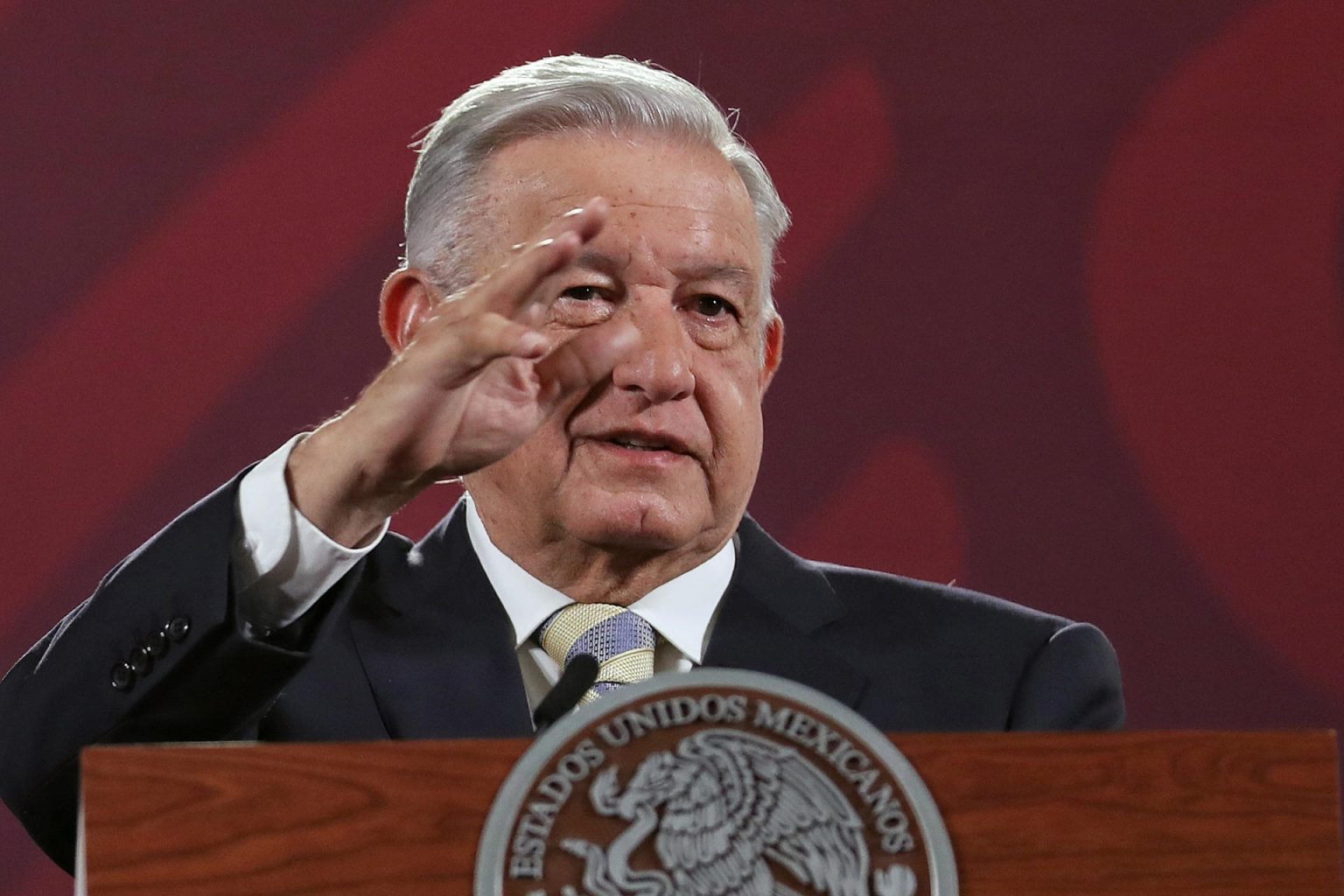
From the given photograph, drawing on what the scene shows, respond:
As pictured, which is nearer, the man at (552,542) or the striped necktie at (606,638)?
the man at (552,542)

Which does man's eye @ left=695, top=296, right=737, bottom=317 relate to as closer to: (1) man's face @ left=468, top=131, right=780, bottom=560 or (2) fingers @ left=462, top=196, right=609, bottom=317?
(1) man's face @ left=468, top=131, right=780, bottom=560

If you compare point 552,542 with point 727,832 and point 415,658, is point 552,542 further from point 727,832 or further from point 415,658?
point 727,832

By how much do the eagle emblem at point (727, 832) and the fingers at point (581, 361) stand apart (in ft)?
1.41

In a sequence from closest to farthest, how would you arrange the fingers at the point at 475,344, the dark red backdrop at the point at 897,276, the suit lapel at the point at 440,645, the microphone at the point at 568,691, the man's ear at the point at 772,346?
the microphone at the point at 568,691 → the fingers at the point at 475,344 → the suit lapel at the point at 440,645 → the man's ear at the point at 772,346 → the dark red backdrop at the point at 897,276

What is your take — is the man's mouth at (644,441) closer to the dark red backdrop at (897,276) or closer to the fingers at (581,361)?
the fingers at (581,361)

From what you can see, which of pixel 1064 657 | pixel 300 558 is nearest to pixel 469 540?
pixel 300 558

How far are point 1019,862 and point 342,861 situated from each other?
0.35 meters

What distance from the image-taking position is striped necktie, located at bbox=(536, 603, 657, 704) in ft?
4.95

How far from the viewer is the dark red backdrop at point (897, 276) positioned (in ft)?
6.89

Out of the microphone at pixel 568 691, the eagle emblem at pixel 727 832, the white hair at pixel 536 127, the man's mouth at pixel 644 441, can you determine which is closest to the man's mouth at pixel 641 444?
the man's mouth at pixel 644 441

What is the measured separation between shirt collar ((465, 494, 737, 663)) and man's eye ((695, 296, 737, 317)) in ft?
0.77

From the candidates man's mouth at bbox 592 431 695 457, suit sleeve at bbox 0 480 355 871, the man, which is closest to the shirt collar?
the man

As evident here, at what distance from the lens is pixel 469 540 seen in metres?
1.69

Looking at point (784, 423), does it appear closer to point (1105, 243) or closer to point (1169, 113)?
point (1105, 243)
